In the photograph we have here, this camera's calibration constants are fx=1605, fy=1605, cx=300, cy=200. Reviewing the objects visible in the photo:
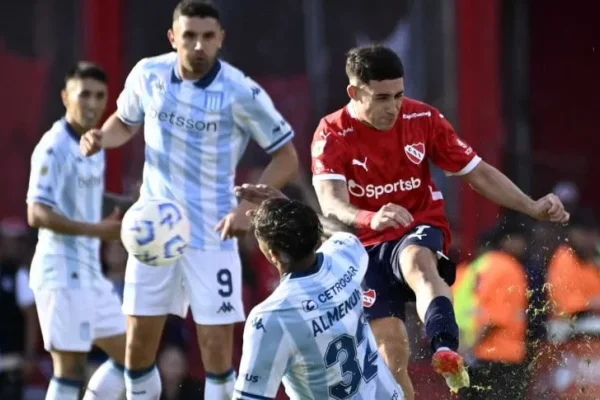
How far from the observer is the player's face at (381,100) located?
7.55 meters

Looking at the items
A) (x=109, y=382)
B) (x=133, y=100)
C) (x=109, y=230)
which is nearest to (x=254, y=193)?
(x=133, y=100)

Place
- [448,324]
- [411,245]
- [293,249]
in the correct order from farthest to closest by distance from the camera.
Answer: [411,245] < [448,324] < [293,249]

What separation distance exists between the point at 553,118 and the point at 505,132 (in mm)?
987

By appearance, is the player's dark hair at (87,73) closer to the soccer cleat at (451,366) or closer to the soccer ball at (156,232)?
the soccer ball at (156,232)

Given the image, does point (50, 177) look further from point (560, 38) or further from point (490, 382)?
point (560, 38)

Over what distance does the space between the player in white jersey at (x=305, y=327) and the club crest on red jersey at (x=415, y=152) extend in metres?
1.54

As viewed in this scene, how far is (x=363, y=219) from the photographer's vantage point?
7254 millimetres

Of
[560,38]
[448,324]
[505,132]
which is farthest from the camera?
[560,38]

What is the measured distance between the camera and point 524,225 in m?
12.1

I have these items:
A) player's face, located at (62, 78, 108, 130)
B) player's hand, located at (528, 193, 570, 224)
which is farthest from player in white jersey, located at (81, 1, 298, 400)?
player's hand, located at (528, 193, 570, 224)

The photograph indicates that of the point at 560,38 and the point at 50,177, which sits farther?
the point at 560,38

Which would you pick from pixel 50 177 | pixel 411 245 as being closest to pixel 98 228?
pixel 50 177

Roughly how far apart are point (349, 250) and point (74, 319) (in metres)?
3.14

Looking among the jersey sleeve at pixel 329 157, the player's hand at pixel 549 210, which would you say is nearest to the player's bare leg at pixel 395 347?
the jersey sleeve at pixel 329 157
